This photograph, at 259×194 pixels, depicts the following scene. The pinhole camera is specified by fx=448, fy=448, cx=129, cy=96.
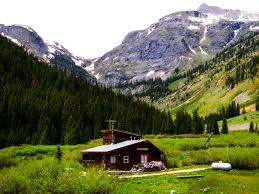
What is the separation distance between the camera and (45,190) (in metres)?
43.4

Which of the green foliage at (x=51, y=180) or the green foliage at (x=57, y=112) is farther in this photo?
the green foliage at (x=57, y=112)

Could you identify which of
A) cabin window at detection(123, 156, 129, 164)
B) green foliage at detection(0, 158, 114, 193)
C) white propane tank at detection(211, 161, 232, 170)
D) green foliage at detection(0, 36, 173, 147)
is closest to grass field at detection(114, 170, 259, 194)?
white propane tank at detection(211, 161, 232, 170)

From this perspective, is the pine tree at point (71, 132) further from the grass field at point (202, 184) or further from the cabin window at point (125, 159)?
the grass field at point (202, 184)

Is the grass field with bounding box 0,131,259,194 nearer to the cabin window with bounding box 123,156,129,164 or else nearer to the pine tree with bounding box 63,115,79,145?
the cabin window with bounding box 123,156,129,164

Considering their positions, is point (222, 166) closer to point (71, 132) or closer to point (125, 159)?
point (125, 159)

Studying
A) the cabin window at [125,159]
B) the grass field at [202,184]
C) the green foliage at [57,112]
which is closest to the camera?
the grass field at [202,184]

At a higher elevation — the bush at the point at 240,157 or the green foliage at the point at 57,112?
the green foliage at the point at 57,112

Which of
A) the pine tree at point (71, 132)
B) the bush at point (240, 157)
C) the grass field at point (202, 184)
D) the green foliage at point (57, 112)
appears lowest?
the grass field at point (202, 184)

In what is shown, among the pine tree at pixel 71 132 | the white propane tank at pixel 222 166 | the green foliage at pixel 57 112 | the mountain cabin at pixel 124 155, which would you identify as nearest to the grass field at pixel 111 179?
the white propane tank at pixel 222 166

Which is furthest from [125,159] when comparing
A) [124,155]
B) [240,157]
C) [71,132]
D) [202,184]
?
[71,132]

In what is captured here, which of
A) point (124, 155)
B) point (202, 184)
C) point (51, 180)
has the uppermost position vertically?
point (124, 155)

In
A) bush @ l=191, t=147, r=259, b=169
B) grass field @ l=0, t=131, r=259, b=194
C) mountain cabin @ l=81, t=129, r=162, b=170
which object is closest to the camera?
grass field @ l=0, t=131, r=259, b=194

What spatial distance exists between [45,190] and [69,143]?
81.1m

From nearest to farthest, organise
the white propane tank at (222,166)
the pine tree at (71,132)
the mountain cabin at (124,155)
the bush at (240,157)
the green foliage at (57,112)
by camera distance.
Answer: the white propane tank at (222,166) → the bush at (240,157) → the mountain cabin at (124,155) → the pine tree at (71,132) → the green foliage at (57,112)
